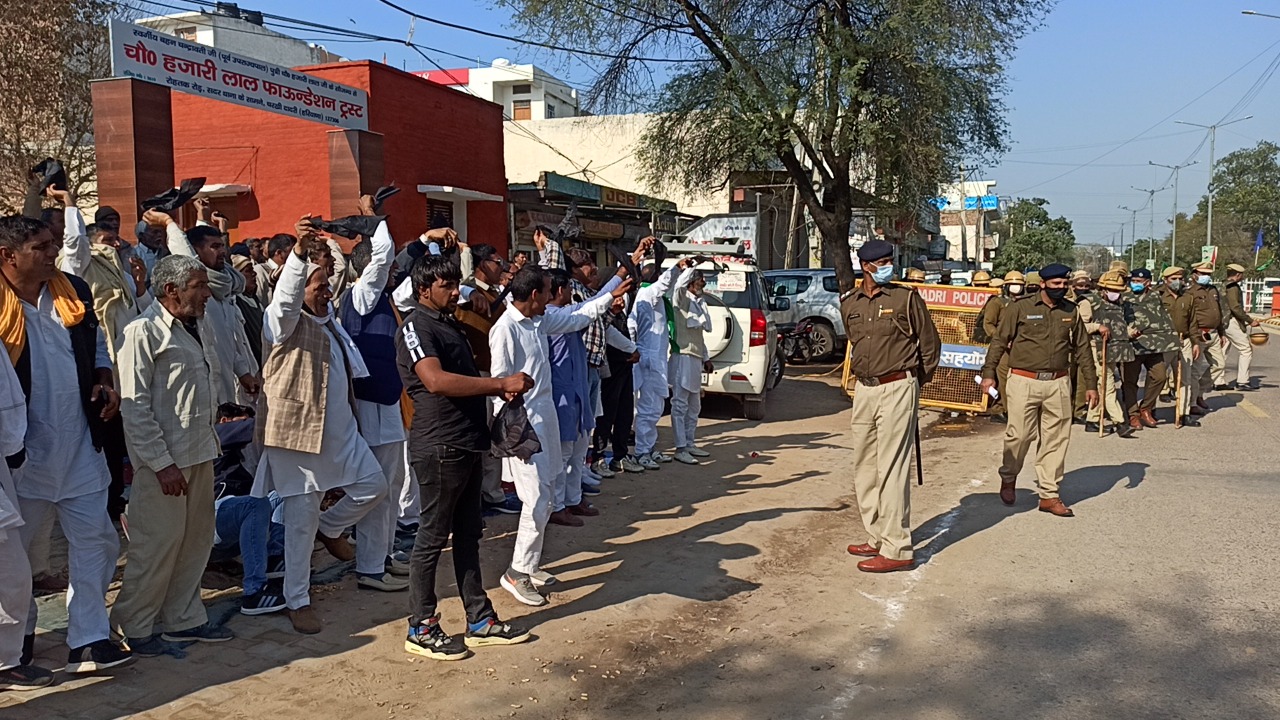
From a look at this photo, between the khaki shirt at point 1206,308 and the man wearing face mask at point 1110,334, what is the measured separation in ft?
6.02

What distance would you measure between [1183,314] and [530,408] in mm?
10861

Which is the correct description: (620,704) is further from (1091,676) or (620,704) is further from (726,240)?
(726,240)

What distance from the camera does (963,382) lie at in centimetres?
1164

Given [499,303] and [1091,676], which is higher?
[499,303]

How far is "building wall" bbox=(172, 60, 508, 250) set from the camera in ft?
55.8

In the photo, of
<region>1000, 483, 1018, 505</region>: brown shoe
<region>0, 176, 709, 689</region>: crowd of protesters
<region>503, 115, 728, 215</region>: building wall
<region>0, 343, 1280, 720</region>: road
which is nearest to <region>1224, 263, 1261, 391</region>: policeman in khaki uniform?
<region>0, 343, 1280, 720</region>: road

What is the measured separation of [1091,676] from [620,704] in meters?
2.18

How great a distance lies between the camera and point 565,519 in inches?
272

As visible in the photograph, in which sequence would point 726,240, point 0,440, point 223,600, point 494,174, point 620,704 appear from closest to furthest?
point 0,440 → point 620,704 → point 223,600 → point 726,240 → point 494,174

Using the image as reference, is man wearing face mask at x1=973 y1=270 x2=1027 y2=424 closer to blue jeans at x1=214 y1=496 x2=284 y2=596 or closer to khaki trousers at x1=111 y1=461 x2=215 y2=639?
blue jeans at x1=214 y1=496 x2=284 y2=596

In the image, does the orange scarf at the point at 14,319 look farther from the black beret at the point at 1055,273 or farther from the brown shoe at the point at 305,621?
the black beret at the point at 1055,273

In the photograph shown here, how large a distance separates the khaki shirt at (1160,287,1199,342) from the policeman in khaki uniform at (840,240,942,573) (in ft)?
26.7

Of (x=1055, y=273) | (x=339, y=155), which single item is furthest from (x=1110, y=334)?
(x=339, y=155)

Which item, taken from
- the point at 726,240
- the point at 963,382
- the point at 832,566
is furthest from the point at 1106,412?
the point at 832,566
